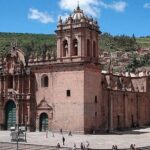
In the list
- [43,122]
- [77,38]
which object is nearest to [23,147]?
[43,122]

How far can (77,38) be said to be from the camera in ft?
148

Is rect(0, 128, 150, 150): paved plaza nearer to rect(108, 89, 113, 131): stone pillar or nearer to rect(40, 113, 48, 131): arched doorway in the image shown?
rect(40, 113, 48, 131): arched doorway

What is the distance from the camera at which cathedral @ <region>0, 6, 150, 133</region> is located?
4441 centimetres

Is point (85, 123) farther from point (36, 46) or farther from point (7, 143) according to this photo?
point (36, 46)

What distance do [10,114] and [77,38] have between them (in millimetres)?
12208

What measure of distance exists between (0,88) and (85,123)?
1198 cm

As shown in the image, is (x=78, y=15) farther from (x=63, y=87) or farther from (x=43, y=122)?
(x=43, y=122)

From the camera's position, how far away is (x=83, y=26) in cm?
4481

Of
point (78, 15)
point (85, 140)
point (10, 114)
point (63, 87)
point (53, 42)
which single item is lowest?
point (85, 140)

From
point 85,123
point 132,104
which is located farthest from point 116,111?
point 85,123

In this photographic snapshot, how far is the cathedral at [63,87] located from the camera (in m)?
44.4

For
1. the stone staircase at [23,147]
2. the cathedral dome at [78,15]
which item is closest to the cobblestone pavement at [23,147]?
the stone staircase at [23,147]

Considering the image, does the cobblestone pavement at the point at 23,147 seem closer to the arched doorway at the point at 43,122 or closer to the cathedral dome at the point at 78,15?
the arched doorway at the point at 43,122

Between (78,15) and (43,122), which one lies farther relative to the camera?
(43,122)
